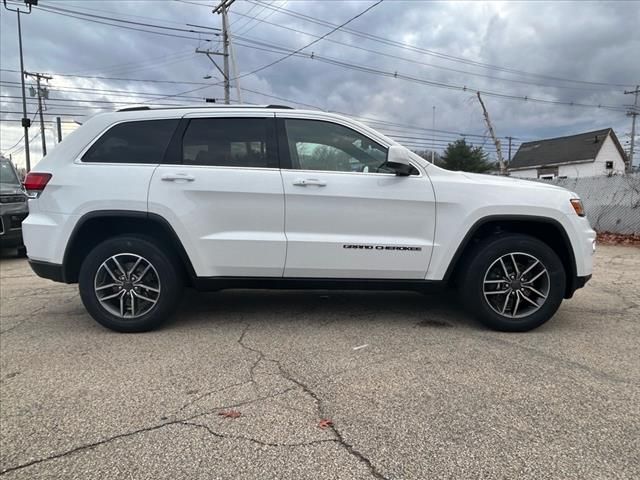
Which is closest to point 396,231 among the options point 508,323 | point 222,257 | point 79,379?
point 508,323

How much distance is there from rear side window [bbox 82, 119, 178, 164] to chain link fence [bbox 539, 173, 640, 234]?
12.3 m

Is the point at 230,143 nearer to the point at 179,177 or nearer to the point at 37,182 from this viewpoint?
the point at 179,177

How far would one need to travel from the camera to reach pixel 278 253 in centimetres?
405

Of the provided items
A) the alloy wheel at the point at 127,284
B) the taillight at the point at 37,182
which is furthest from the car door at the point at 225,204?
the taillight at the point at 37,182

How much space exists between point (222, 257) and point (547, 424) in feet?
8.91

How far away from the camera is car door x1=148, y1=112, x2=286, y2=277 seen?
13.1ft

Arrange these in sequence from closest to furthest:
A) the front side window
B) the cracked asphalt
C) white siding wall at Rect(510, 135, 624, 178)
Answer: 1. the cracked asphalt
2. the front side window
3. white siding wall at Rect(510, 135, 624, 178)

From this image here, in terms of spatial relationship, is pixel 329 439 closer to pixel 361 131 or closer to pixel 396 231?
pixel 396 231

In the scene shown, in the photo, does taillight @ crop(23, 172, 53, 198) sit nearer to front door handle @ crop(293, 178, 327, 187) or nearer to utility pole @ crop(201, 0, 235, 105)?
front door handle @ crop(293, 178, 327, 187)

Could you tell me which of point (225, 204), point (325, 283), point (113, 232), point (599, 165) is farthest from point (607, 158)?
point (113, 232)

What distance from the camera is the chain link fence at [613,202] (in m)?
12.2

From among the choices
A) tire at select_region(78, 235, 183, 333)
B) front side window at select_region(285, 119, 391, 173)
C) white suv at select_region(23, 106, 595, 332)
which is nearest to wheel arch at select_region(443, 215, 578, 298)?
white suv at select_region(23, 106, 595, 332)

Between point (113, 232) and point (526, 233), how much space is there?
3.76 metres

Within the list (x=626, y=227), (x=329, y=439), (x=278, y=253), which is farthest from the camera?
(x=626, y=227)
